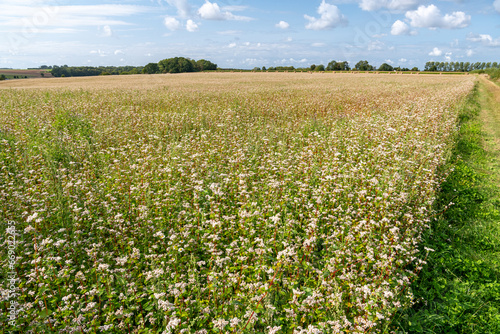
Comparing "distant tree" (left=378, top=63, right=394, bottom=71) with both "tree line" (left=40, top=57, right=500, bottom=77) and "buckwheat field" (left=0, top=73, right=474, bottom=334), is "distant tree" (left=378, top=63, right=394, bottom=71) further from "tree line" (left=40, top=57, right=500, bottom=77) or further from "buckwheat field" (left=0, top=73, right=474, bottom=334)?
"buckwheat field" (left=0, top=73, right=474, bottom=334)

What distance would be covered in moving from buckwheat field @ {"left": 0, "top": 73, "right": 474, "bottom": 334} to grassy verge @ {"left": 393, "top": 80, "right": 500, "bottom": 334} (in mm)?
434

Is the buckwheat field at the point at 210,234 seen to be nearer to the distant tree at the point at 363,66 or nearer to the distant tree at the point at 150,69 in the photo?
the distant tree at the point at 150,69

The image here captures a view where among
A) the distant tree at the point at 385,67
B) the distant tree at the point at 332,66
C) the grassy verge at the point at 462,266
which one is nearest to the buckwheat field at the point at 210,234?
the grassy verge at the point at 462,266

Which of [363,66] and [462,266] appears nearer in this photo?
[462,266]

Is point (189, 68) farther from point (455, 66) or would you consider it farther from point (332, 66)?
point (455, 66)

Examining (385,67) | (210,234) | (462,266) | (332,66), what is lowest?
(462,266)

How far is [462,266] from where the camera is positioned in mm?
5199

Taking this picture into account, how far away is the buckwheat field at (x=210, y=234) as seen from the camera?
3248 millimetres

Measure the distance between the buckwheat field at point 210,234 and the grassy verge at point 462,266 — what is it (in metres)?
0.43

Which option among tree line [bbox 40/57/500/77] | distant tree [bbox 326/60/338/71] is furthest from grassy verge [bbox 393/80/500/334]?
distant tree [bbox 326/60/338/71]

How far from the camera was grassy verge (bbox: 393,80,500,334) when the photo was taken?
13.3 ft

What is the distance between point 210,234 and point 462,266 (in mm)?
5053

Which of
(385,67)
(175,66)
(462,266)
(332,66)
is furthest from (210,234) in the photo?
(385,67)

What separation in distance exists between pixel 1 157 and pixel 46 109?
7.76 metres
